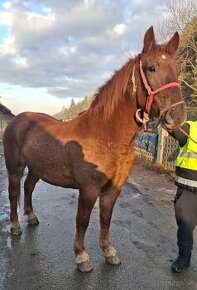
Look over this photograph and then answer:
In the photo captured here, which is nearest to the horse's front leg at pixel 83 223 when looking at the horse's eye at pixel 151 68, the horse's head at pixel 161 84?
the horse's head at pixel 161 84

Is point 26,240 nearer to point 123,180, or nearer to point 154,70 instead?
point 123,180

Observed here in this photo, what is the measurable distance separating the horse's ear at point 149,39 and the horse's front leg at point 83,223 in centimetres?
166

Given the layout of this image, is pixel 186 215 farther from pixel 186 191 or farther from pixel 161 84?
pixel 161 84

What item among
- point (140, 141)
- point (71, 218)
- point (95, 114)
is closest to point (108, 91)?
point (95, 114)

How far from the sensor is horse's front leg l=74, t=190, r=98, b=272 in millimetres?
4059

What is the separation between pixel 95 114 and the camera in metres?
4.15

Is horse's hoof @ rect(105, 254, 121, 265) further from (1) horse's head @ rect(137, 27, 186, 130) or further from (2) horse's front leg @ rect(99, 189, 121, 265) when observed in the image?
(1) horse's head @ rect(137, 27, 186, 130)

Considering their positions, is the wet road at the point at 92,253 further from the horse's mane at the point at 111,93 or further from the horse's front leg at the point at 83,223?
the horse's mane at the point at 111,93

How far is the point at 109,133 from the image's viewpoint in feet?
13.2

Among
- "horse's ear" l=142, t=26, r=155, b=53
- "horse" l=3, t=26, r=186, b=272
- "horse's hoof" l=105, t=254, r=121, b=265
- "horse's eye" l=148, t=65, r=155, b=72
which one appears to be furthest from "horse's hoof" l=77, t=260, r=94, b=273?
"horse's ear" l=142, t=26, r=155, b=53

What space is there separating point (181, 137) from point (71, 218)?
2813mm

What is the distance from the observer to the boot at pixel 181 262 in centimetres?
416

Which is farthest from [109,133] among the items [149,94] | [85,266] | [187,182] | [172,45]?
[85,266]

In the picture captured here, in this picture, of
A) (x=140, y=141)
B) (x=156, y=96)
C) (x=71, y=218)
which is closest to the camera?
(x=156, y=96)
